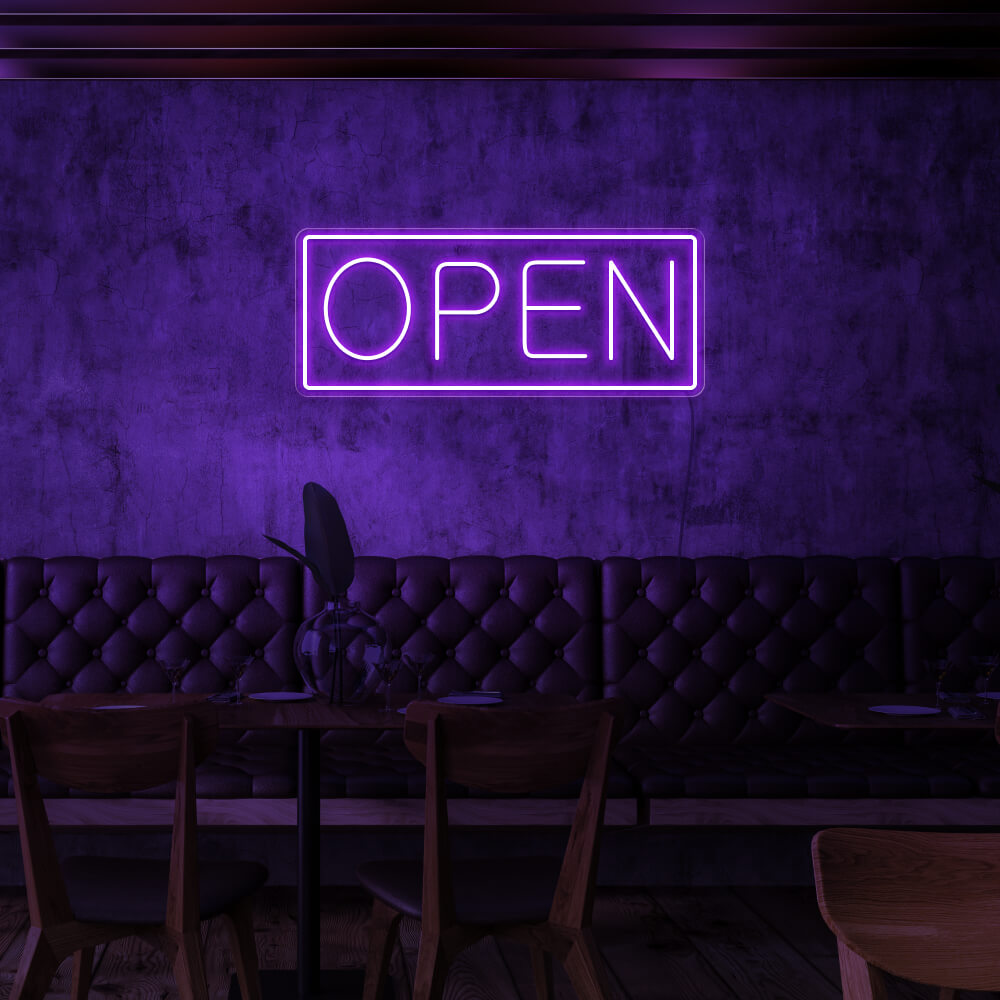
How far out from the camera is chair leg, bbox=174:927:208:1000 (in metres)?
1.72

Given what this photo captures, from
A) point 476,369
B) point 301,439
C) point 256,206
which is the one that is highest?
point 256,206

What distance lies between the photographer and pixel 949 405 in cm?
378

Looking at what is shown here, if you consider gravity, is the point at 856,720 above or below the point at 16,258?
below

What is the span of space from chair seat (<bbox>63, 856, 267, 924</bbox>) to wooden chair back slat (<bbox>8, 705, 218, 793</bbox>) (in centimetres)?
24

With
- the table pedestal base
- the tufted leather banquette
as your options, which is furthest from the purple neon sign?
the table pedestal base

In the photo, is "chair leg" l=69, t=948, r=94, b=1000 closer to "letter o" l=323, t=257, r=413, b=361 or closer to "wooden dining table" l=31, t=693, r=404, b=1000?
"wooden dining table" l=31, t=693, r=404, b=1000

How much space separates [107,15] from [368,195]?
1026 millimetres

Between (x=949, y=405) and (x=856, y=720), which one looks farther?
(x=949, y=405)

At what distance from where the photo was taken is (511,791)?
1692mm

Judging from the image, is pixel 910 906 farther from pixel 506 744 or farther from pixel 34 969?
pixel 34 969

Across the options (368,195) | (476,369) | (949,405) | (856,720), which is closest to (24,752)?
(856,720)

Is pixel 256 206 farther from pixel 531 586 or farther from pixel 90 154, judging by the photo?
pixel 531 586

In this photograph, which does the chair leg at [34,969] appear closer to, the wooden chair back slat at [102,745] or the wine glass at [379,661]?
the wooden chair back slat at [102,745]

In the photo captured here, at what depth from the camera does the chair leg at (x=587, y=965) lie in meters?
1.75
